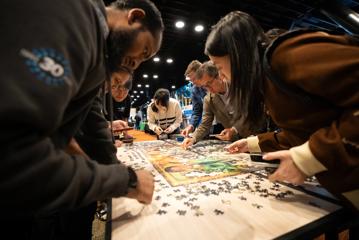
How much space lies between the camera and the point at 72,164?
64 cm

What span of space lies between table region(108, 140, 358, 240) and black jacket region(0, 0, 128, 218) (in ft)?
1.59

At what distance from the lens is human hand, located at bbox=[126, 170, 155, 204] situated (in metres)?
0.91

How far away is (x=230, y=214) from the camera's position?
1.11 metres

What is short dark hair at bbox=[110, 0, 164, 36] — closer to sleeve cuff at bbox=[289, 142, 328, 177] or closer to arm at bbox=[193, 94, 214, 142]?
sleeve cuff at bbox=[289, 142, 328, 177]

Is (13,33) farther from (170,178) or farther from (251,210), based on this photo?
(170,178)

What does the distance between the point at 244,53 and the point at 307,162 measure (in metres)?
0.74

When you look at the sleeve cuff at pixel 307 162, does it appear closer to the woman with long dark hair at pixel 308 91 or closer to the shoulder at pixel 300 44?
the woman with long dark hair at pixel 308 91

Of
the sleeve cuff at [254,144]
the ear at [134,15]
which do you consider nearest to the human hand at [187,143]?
the sleeve cuff at [254,144]

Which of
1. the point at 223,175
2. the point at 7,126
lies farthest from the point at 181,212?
the point at 7,126

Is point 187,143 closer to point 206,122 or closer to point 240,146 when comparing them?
point 206,122

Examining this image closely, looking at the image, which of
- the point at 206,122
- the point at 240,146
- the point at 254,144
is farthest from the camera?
the point at 206,122

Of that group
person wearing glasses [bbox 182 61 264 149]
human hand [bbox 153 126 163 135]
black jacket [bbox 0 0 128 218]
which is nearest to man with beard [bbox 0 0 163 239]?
black jacket [bbox 0 0 128 218]

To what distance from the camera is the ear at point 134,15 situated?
111 cm

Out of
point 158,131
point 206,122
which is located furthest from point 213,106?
point 158,131
